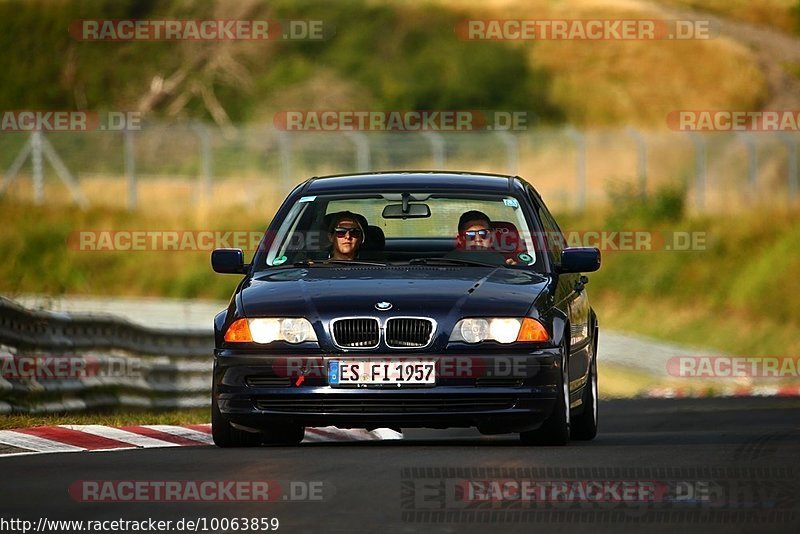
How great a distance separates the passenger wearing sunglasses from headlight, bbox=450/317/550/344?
55.4 inches

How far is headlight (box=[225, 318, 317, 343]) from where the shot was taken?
1093 centimetres

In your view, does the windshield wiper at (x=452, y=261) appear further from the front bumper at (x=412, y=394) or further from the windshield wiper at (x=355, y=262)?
the front bumper at (x=412, y=394)

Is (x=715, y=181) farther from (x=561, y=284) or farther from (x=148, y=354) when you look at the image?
(x=561, y=284)

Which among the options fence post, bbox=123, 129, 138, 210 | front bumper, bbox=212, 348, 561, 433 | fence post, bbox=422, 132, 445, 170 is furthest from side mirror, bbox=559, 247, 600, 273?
fence post, bbox=123, 129, 138, 210

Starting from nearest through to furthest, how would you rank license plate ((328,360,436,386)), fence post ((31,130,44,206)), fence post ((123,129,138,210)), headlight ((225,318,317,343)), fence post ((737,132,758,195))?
license plate ((328,360,436,386)), headlight ((225,318,317,343)), fence post ((737,132,758,195)), fence post ((123,129,138,210)), fence post ((31,130,44,206))

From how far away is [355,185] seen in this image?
1248 cm

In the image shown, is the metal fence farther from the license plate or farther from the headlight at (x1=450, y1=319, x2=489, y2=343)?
the license plate

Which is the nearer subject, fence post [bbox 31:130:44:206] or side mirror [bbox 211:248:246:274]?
side mirror [bbox 211:248:246:274]

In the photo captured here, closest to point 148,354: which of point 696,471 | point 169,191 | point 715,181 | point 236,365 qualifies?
point 236,365

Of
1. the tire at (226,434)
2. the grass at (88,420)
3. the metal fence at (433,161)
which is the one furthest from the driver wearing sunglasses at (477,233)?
the metal fence at (433,161)

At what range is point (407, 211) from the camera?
12.3 metres

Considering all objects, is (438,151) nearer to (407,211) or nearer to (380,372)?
(407,211)

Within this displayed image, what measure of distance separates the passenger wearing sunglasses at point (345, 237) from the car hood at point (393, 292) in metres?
0.34

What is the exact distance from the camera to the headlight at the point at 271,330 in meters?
10.9
